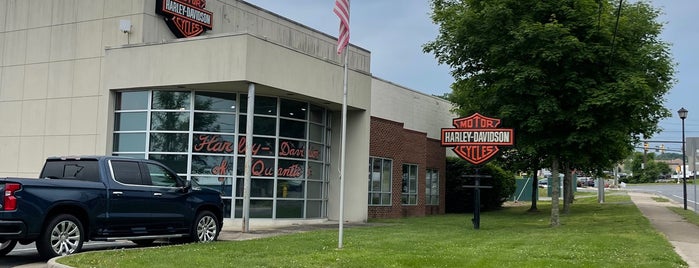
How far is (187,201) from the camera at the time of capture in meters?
13.8

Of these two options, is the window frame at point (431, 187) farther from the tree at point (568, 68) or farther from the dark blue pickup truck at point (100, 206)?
the dark blue pickup truck at point (100, 206)

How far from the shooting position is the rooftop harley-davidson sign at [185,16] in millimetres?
20625

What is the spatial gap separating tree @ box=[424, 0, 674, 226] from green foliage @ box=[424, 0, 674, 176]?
0.03m

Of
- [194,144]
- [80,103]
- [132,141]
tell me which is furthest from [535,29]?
[80,103]

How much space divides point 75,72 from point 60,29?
1.77 m

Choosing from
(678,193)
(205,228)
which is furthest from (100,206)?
(678,193)

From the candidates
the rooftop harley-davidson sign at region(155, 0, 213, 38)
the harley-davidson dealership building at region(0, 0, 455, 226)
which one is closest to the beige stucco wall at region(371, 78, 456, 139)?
the harley-davidson dealership building at region(0, 0, 455, 226)

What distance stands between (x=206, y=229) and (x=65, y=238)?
11.3ft

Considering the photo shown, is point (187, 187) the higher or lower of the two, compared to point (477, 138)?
lower

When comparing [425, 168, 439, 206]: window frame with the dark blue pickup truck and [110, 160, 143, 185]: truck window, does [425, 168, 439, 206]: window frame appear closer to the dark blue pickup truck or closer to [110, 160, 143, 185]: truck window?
the dark blue pickup truck

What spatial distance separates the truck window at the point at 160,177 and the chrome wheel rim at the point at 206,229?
1129mm

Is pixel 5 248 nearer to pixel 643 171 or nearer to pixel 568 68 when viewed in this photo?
pixel 568 68

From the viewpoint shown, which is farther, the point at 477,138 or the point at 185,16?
the point at 185,16

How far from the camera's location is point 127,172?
12.8 metres
